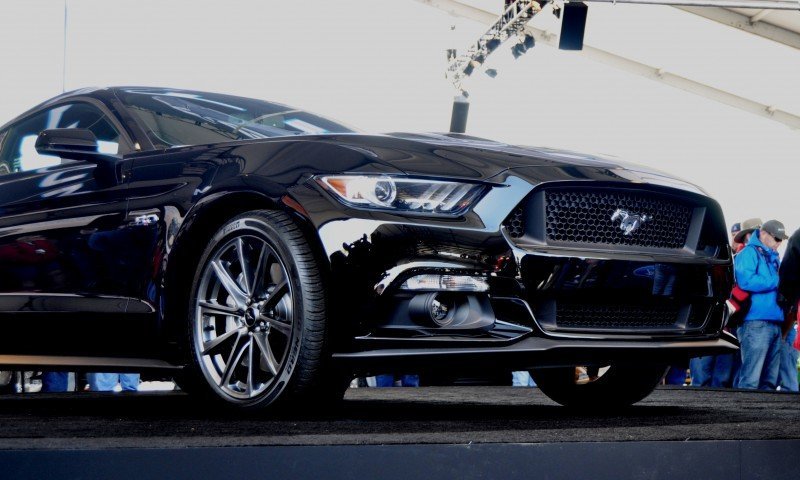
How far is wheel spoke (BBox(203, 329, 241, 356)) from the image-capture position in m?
3.89

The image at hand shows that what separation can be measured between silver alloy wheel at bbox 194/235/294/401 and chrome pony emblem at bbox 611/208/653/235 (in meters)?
1.20

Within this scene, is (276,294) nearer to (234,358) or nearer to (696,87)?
(234,358)

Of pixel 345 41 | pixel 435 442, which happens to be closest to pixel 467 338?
pixel 435 442

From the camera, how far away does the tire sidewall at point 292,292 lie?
3562mm

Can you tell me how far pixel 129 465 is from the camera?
2299 millimetres

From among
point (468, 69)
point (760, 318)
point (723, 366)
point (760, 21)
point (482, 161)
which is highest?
point (760, 21)

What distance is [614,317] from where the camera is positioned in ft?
12.6

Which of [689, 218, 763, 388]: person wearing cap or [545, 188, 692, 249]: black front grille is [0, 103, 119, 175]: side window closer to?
[545, 188, 692, 249]: black front grille

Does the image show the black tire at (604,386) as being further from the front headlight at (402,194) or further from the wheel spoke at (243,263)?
the wheel spoke at (243,263)

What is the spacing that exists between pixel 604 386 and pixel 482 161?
1618mm

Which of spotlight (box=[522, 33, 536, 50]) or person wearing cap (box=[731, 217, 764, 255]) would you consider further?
spotlight (box=[522, 33, 536, 50])

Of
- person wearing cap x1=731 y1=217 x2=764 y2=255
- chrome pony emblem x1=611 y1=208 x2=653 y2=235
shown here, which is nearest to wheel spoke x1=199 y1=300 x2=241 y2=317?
chrome pony emblem x1=611 y1=208 x2=653 y2=235

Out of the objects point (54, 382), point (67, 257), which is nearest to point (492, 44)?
point (54, 382)

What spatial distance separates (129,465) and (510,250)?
5.32 feet
